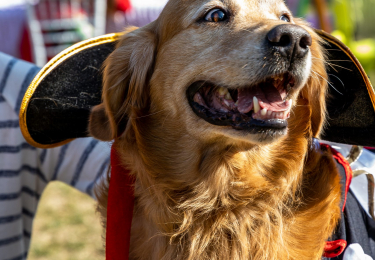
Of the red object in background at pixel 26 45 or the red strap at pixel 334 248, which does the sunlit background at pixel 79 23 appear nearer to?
the red object in background at pixel 26 45

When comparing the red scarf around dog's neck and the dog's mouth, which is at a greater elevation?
the dog's mouth

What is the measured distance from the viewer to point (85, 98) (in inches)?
96.0

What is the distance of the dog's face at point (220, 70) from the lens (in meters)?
1.91

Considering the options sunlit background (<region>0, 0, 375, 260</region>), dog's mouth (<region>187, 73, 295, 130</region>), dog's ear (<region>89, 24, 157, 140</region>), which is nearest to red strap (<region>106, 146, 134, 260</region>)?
dog's ear (<region>89, 24, 157, 140</region>)

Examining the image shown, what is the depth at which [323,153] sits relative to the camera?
7.43 ft

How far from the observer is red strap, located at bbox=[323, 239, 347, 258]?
6.55 feet

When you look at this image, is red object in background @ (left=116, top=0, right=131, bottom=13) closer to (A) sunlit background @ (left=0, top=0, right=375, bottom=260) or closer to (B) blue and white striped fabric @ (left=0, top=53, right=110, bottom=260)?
(A) sunlit background @ (left=0, top=0, right=375, bottom=260)

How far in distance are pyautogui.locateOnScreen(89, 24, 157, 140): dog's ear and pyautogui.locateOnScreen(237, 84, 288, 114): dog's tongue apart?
65cm

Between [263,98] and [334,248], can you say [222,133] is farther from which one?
[334,248]

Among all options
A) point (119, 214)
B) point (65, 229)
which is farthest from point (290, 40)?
point (65, 229)

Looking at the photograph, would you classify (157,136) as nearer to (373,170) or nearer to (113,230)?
(113,230)

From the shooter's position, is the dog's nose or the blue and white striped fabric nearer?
the dog's nose

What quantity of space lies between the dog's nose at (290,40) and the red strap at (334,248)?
3.14 feet

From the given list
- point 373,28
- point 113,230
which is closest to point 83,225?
point 113,230
